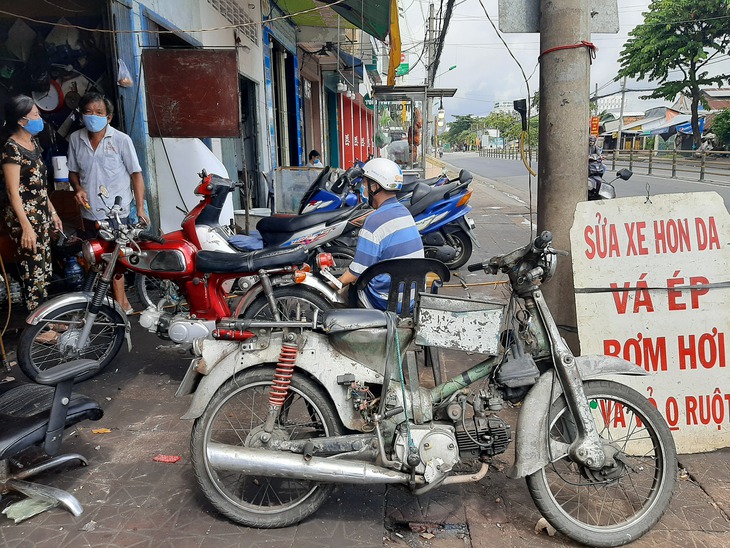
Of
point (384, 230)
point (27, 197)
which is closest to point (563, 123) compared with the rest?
point (384, 230)

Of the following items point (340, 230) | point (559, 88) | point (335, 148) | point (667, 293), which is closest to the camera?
point (667, 293)

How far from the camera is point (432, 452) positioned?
2.42m

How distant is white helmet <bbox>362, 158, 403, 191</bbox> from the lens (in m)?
3.42

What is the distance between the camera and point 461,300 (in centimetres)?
248

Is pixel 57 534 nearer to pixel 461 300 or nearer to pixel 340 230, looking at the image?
pixel 461 300

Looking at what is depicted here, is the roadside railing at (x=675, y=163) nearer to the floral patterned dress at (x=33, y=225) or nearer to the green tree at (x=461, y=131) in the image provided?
the floral patterned dress at (x=33, y=225)

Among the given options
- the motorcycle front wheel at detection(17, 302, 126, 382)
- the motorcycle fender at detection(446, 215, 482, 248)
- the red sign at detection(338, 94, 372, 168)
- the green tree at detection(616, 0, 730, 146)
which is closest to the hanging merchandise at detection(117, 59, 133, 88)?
the motorcycle front wheel at detection(17, 302, 126, 382)

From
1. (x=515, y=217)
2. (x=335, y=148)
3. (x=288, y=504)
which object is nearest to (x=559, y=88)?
(x=288, y=504)

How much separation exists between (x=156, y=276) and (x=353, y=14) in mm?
7268

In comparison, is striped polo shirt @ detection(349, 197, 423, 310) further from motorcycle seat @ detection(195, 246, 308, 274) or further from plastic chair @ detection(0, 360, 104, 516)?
plastic chair @ detection(0, 360, 104, 516)

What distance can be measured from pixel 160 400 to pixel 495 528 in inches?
93.5

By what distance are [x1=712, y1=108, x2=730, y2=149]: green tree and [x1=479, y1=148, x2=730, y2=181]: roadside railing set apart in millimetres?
1987

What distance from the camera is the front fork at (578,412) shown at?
2393 mm

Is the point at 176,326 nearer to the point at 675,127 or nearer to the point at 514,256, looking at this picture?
the point at 514,256
